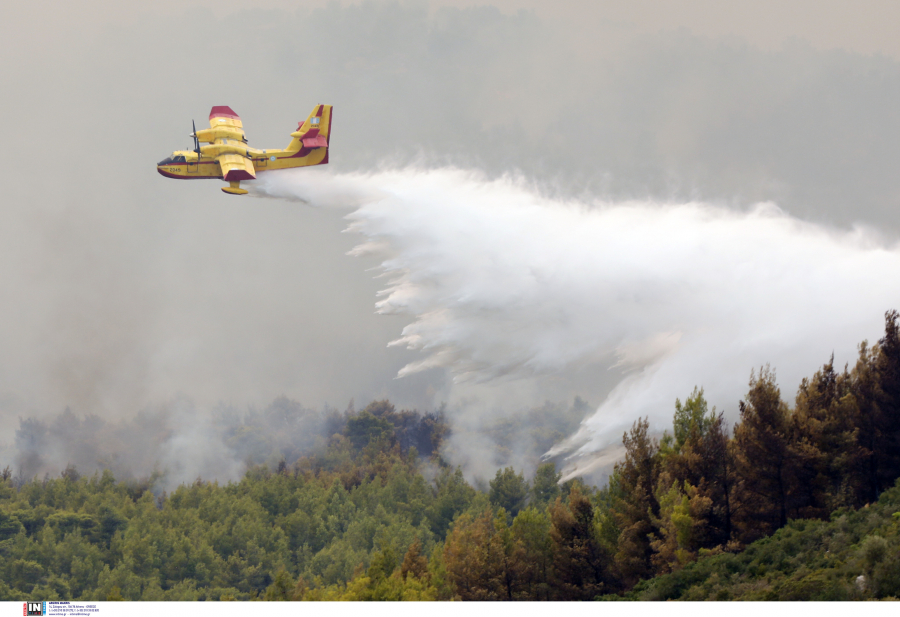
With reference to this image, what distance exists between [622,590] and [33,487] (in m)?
90.7

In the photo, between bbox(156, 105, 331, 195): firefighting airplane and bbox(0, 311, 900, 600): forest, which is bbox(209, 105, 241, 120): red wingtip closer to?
bbox(156, 105, 331, 195): firefighting airplane

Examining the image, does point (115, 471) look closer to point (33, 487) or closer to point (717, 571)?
point (33, 487)

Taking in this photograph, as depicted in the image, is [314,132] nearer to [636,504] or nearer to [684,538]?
[636,504]

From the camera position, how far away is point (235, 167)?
182 feet

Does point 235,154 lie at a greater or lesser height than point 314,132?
lesser

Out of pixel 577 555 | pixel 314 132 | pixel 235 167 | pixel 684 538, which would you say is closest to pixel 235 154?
pixel 235 167

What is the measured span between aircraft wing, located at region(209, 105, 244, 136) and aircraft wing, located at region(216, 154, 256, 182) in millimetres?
3108

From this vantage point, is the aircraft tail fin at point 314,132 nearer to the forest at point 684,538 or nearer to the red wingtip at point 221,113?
the red wingtip at point 221,113

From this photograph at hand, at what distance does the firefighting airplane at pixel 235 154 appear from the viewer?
184 feet

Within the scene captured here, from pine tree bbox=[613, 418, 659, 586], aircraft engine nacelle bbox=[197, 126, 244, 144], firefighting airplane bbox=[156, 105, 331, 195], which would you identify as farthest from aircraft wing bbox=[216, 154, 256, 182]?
pine tree bbox=[613, 418, 659, 586]

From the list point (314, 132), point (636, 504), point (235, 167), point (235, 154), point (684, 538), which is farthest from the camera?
point (314, 132)

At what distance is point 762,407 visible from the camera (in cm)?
3784

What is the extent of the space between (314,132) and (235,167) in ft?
27.0

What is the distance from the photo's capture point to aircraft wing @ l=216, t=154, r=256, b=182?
180ft
